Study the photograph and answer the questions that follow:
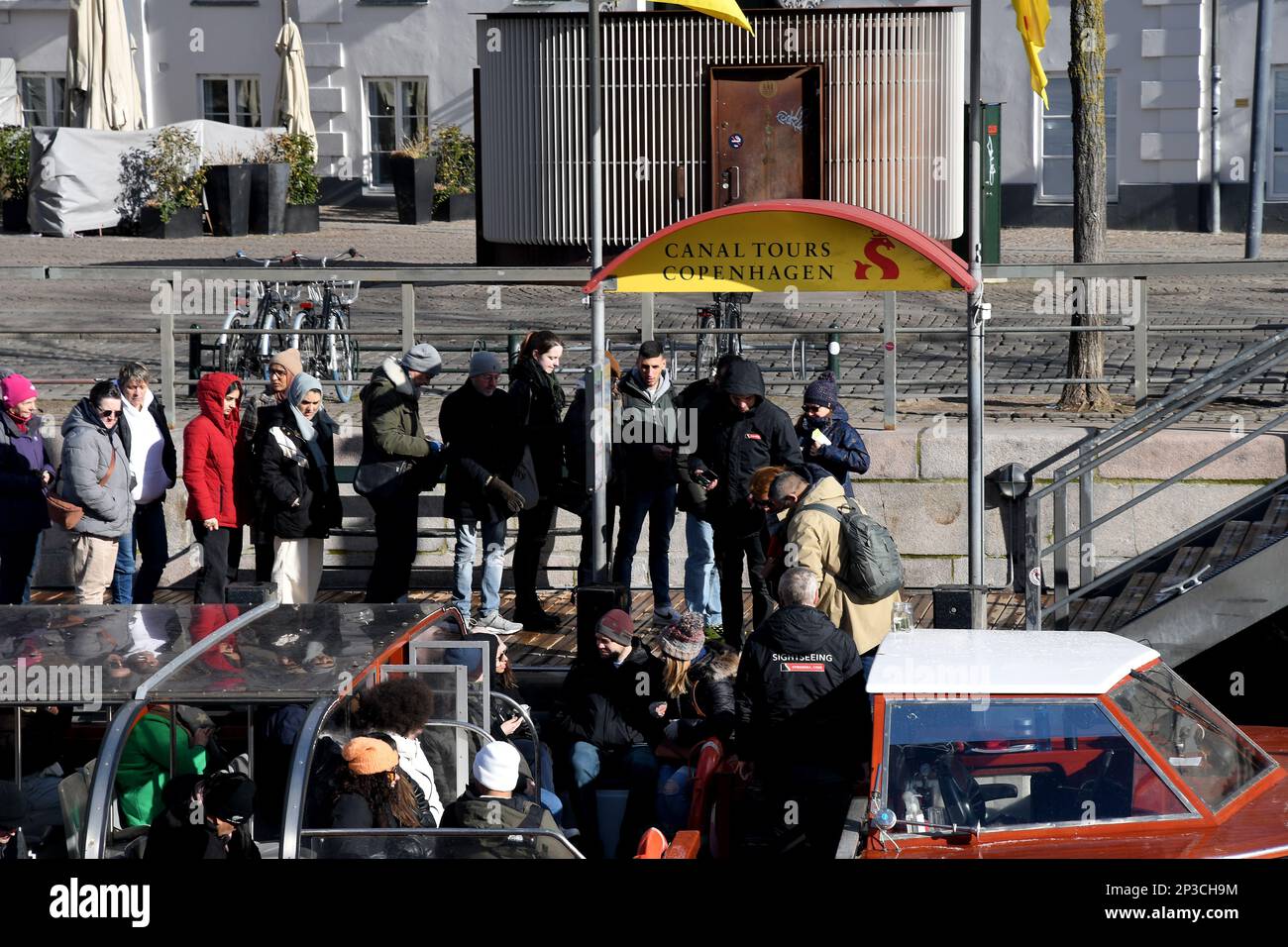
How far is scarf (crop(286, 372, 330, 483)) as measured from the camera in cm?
1059

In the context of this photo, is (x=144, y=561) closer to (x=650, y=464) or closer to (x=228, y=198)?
(x=650, y=464)

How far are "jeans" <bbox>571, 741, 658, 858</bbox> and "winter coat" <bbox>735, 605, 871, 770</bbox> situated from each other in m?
0.82

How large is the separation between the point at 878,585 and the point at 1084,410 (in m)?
5.26

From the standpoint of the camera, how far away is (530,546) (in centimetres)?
1125

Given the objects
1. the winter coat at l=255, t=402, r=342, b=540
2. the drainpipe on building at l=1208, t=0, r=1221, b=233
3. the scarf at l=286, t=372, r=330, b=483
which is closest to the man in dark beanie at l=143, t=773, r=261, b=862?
the winter coat at l=255, t=402, r=342, b=540

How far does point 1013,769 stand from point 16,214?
26.4m

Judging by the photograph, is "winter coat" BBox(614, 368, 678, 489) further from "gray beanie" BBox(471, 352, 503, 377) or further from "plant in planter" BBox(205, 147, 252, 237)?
"plant in planter" BBox(205, 147, 252, 237)

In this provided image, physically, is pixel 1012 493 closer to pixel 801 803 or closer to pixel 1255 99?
pixel 801 803

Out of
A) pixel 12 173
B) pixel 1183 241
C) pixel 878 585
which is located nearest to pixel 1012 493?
pixel 878 585

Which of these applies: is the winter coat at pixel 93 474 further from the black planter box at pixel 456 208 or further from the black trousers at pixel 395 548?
the black planter box at pixel 456 208

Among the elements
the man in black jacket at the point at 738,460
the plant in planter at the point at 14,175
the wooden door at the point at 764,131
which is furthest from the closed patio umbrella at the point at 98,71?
the man in black jacket at the point at 738,460

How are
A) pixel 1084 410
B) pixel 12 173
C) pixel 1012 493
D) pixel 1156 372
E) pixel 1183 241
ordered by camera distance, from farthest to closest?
pixel 12 173, pixel 1183 241, pixel 1156 372, pixel 1084 410, pixel 1012 493

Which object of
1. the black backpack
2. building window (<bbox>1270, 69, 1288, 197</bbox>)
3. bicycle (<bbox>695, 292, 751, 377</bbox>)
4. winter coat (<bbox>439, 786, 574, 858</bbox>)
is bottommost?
winter coat (<bbox>439, 786, 574, 858</bbox>)

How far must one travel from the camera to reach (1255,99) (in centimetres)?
2516
